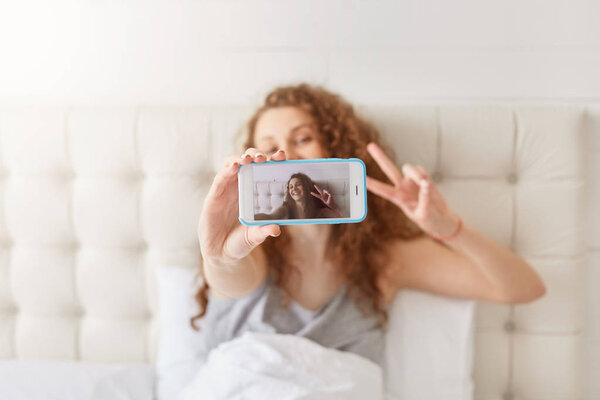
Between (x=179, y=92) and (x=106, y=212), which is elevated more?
(x=179, y=92)

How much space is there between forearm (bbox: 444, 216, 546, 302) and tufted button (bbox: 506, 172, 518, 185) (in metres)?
0.16

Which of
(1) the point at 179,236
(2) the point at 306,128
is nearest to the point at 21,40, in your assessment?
(1) the point at 179,236

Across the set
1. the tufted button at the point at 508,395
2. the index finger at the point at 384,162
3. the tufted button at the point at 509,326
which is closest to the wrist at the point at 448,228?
the index finger at the point at 384,162

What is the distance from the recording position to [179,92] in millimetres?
1270

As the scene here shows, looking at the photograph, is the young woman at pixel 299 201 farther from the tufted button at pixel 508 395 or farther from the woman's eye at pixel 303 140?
the tufted button at pixel 508 395

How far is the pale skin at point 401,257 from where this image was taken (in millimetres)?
963

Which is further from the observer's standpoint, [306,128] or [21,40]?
[21,40]

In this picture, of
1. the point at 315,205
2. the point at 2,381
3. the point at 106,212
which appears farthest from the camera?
the point at 106,212

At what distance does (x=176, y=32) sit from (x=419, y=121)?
25.0 inches

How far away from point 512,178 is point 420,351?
0.45m

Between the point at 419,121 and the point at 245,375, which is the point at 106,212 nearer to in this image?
the point at 245,375

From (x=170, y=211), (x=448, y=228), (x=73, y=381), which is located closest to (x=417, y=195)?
(x=448, y=228)

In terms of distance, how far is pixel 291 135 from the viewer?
106 centimetres

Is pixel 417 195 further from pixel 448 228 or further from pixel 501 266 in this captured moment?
pixel 501 266
